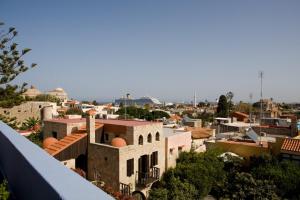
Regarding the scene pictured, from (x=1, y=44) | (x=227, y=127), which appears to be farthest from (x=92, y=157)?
(x=227, y=127)

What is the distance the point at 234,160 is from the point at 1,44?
17.9 meters

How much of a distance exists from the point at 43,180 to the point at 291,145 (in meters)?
19.9

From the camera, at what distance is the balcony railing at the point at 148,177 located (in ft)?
54.1

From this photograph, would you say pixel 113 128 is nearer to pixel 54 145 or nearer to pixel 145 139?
pixel 145 139

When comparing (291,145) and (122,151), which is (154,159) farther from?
(291,145)

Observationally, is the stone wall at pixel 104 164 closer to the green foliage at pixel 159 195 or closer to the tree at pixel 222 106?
the green foliage at pixel 159 195

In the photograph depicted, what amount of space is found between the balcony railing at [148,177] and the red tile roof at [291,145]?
907cm

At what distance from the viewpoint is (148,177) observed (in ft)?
55.6

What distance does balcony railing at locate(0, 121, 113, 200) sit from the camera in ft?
5.18

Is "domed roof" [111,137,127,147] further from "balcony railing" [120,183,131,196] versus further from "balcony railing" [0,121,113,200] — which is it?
"balcony railing" [0,121,113,200]

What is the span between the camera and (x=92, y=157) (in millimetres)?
16219

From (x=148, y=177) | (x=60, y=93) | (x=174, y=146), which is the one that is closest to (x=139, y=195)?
(x=148, y=177)

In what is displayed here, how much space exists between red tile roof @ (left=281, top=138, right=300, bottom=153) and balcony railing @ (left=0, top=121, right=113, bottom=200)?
1878 cm

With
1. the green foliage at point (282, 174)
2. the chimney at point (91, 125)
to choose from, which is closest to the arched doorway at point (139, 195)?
the chimney at point (91, 125)
